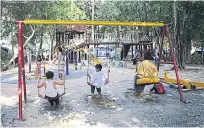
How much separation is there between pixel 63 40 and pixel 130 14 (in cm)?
1071

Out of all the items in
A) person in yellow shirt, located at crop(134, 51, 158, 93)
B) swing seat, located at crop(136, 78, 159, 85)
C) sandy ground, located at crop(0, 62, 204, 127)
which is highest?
person in yellow shirt, located at crop(134, 51, 158, 93)

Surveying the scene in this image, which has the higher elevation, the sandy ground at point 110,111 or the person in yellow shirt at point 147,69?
the person in yellow shirt at point 147,69

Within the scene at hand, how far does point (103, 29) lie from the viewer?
4681cm

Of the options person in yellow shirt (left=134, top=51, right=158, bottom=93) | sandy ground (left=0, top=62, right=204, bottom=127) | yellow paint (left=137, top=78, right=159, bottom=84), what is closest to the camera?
sandy ground (left=0, top=62, right=204, bottom=127)

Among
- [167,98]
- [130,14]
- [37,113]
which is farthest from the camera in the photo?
[130,14]

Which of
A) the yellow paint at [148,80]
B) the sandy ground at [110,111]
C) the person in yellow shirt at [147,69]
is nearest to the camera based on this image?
the sandy ground at [110,111]

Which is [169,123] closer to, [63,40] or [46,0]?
[46,0]

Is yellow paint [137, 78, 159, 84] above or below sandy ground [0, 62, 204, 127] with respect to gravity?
above

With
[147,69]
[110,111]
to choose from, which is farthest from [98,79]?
[110,111]

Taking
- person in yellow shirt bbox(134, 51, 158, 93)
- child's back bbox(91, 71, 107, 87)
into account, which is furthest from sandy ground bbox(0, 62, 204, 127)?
person in yellow shirt bbox(134, 51, 158, 93)

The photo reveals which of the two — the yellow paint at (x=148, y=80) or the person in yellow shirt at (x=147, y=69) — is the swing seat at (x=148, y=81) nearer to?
the yellow paint at (x=148, y=80)

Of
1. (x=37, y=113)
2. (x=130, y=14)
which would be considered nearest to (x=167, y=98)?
(x=37, y=113)

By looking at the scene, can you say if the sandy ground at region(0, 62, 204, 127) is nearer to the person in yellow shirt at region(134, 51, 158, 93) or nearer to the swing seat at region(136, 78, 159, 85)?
the swing seat at region(136, 78, 159, 85)

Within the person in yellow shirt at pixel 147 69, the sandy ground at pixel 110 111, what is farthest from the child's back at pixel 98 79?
the person in yellow shirt at pixel 147 69
